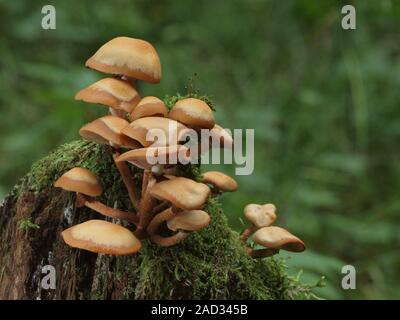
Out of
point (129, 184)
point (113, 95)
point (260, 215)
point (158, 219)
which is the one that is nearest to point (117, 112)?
point (113, 95)

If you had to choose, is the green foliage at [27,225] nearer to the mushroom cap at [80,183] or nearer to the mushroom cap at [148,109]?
the mushroom cap at [80,183]

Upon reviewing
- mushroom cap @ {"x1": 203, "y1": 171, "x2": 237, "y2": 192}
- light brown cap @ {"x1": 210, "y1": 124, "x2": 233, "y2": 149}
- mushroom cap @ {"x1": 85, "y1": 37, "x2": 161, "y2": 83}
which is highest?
mushroom cap @ {"x1": 85, "y1": 37, "x2": 161, "y2": 83}

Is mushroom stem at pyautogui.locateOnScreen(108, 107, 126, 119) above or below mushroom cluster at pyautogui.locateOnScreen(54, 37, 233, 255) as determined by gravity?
above

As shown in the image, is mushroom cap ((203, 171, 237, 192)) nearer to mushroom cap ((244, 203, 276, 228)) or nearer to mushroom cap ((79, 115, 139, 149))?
mushroom cap ((244, 203, 276, 228))

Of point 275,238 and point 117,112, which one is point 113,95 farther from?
point 275,238

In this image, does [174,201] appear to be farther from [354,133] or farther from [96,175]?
[354,133]

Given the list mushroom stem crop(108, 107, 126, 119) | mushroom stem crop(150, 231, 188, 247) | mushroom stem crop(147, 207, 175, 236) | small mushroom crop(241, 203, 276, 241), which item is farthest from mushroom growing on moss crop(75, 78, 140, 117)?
small mushroom crop(241, 203, 276, 241)
